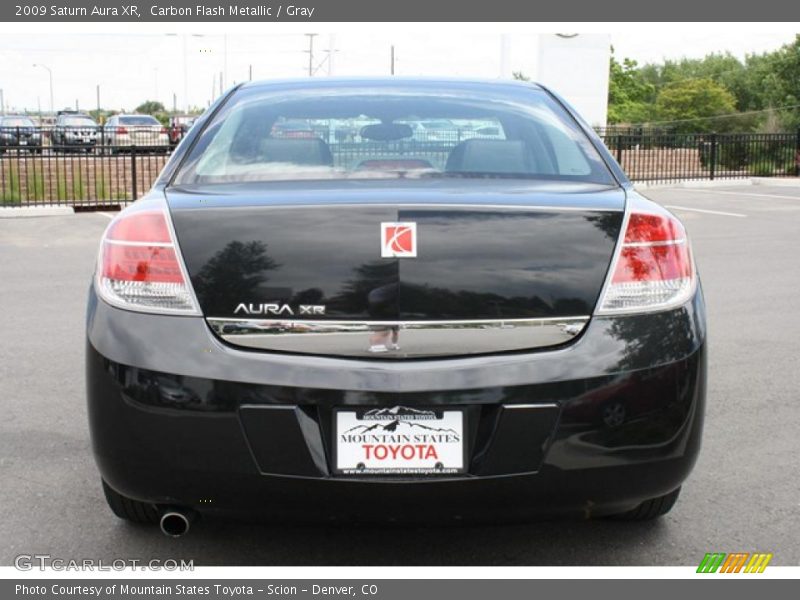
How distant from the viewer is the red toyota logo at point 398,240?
2.81 meters

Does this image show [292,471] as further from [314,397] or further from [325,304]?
[325,304]

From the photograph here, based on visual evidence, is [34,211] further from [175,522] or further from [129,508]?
[175,522]

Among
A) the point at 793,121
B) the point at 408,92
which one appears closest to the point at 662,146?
the point at 408,92

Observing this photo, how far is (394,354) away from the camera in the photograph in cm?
276

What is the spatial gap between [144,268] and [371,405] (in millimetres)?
758

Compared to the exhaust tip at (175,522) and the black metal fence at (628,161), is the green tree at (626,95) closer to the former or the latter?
the black metal fence at (628,161)

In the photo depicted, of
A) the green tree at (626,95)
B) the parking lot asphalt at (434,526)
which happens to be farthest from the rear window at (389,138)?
the green tree at (626,95)

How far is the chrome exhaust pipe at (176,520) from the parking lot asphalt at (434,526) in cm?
9

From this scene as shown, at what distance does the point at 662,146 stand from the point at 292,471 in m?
25.3

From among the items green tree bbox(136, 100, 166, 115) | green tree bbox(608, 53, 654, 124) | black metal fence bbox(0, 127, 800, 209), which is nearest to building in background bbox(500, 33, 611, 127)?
black metal fence bbox(0, 127, 800, 209)

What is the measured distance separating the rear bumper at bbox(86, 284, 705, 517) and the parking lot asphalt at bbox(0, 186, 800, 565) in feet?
0.59

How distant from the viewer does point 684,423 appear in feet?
9.66

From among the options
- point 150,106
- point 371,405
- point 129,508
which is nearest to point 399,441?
point 371,405

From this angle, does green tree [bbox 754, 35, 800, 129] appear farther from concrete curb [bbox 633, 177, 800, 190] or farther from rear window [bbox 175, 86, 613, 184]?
rear window [bbox 175, 86, 613, 184]
